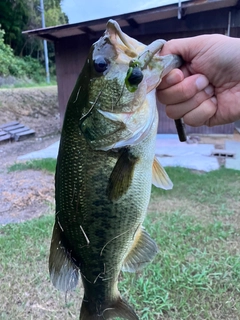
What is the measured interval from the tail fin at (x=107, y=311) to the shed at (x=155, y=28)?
6.16 meters

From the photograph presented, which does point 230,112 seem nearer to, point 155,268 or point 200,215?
point 155,268

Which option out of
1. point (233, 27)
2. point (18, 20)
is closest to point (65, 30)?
point (233, 27)

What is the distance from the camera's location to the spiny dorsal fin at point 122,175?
1.13 meters

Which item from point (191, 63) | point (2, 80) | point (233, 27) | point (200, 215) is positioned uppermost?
point (191, 63)

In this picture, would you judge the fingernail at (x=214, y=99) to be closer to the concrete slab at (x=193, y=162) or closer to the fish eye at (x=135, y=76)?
the fish eye at (x=135, y=76)

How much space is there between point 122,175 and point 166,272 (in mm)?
1668

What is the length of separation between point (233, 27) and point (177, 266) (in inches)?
255

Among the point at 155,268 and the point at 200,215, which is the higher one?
the point at 155,268

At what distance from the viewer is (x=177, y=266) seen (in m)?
2.64

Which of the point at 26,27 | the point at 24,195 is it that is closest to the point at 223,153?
the point at 24,195

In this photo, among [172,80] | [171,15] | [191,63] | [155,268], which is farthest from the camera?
[171,15]

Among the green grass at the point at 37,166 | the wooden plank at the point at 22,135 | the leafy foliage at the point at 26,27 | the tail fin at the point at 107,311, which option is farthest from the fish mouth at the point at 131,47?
the leafy foliage at the point at 26,27

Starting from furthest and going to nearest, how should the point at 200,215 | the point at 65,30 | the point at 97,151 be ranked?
the point at 65,30 → the point at 200,215 → the point at 97,151

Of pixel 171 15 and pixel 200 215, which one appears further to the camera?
pixel 171 15
